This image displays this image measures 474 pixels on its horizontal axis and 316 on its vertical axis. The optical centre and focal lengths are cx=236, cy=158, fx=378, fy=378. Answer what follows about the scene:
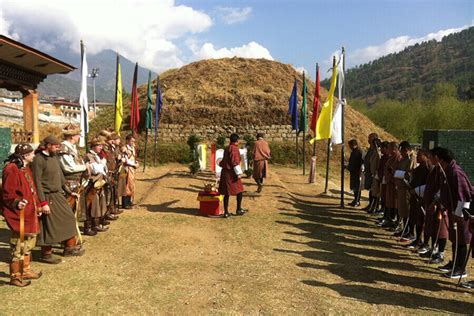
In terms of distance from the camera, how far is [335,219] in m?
9.09

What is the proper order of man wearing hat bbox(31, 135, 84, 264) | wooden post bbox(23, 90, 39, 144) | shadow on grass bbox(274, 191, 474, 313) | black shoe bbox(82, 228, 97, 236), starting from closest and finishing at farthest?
shadow on grass bbox(274, 191, 474, 313), man wearing hat bbox(31, 135, 84, 264), black shoe bbox(82, 228, 97, 236), wooden post bbox(23, 90, 39, 144)

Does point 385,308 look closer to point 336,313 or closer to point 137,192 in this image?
point 336,313

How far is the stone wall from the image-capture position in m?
22.9

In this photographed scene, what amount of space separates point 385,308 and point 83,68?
8551 millimetres

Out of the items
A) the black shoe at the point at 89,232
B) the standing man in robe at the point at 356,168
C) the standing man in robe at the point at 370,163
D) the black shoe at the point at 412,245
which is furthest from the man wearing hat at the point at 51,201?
the standing man in robe at the point at 356,168

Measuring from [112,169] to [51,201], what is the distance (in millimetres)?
2924

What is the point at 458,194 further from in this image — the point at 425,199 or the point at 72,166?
the point at 72,166

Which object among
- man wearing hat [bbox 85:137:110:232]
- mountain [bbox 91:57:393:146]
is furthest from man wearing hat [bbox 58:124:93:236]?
mountain [bbox 91:57:393:146]

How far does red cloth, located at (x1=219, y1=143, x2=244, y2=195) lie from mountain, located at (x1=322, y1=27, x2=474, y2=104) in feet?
291

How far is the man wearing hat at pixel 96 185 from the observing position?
6922 mm

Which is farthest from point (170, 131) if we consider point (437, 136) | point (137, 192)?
point (437, 136)

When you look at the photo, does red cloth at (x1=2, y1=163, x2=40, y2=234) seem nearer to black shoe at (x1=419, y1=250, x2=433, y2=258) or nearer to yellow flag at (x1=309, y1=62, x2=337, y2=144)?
black shoe at (x1=419, y1=250, x2=433, y2=258)

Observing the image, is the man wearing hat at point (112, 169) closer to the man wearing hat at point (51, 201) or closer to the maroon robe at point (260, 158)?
the man wearing hat at point (51, 201)

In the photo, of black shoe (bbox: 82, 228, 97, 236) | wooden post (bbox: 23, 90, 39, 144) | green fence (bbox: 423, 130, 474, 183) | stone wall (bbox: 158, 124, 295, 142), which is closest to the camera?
black shoe (bbox: 82, 228, 97, 236)
